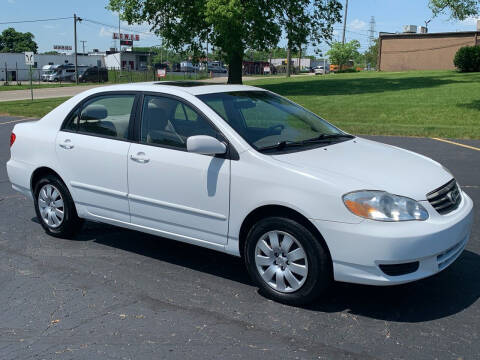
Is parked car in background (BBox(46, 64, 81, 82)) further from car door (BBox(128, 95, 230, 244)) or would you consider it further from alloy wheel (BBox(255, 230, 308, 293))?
alloy wheel (BBox(255, 230, 308, 293))

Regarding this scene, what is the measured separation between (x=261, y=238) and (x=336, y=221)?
0.65m

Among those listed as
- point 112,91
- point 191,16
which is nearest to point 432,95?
point 191,16

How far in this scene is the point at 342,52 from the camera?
8794 centimetres

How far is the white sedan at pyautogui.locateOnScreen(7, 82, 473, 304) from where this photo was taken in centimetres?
389

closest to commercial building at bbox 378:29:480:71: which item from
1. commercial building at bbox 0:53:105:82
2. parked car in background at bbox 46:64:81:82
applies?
parked car in background at bbox 46:64:81:82

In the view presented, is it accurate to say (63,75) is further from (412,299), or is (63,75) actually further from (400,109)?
(412,299)

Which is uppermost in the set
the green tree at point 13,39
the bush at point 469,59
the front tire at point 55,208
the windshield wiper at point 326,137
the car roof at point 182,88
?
the green tree at point 13,39

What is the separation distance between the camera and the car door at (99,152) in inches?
204

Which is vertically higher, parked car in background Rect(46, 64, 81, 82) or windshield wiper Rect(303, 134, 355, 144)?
parked car in background Rect(46, 64, 81, 82)

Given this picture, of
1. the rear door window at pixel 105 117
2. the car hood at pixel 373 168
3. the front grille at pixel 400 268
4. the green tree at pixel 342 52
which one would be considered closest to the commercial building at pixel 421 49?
the green tree at pixel 342 52

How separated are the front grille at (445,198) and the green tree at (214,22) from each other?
73.8 ft

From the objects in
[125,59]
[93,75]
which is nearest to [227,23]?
[93,75]

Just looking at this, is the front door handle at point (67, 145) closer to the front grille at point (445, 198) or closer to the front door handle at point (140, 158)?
the front door handle at point (140, 158)

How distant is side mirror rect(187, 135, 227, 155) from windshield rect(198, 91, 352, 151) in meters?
0.27
